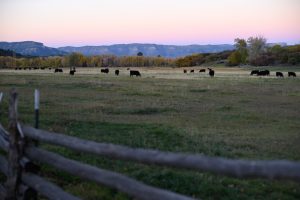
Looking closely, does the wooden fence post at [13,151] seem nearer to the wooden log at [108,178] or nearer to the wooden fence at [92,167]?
the wooden fence at [92,167]

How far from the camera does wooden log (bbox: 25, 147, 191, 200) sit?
4.69m

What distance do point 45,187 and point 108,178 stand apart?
1.51 metres

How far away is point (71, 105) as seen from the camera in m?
24.9

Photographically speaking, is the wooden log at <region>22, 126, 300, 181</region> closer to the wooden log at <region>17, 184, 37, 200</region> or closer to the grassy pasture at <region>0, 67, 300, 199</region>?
the wooden log at <region>17, 184, 37, 200</region>

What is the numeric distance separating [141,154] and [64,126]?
12.0 m

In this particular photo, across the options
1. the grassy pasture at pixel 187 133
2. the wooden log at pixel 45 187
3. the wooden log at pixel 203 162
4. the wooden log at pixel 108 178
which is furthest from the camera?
the grassy pasture at pixel 187 133

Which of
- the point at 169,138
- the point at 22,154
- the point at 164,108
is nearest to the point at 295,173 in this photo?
the point at 22,154

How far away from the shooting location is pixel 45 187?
6.45 meters

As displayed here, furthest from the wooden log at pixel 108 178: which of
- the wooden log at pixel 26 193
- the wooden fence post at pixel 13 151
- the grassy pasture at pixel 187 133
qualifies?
the grassy pasture at pixel 187 133

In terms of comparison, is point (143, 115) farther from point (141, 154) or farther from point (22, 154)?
point (141, 154)

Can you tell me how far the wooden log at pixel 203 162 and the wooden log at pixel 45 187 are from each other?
69cm

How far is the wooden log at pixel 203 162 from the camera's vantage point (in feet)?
12.6

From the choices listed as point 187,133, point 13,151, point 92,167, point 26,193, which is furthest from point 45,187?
point 187,133

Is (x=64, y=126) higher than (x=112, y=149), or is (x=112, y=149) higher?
(x=112, y=149)
